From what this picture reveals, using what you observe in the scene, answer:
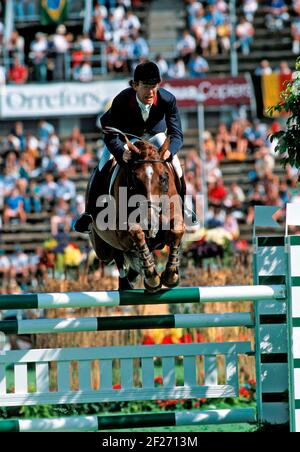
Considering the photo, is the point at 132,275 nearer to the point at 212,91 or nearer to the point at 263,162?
the point at 263,162

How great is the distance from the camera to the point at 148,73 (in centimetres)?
780

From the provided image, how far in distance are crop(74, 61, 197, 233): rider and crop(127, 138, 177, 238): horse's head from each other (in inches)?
4.5

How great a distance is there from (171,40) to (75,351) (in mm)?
18974

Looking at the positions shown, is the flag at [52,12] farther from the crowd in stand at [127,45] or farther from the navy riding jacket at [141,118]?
the navy riding jacket at [141,118]

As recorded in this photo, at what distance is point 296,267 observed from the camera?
703cm

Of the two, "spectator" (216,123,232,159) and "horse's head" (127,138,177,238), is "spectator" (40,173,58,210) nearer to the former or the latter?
"spectator" (216,123,232,159)

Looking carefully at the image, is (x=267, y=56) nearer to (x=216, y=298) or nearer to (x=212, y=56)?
(x=212, y=56)

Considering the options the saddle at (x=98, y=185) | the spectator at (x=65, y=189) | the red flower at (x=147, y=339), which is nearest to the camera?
the saddle at (x=98, y=185)

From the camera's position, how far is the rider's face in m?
7.90

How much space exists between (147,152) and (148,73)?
0.59 metres

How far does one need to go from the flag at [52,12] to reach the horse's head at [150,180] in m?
17.8

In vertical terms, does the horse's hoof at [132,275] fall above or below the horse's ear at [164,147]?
below

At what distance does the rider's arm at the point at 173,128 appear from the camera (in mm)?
7900

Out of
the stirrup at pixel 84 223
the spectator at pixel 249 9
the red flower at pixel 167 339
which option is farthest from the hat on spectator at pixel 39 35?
the stirrup at pixel 84 223
